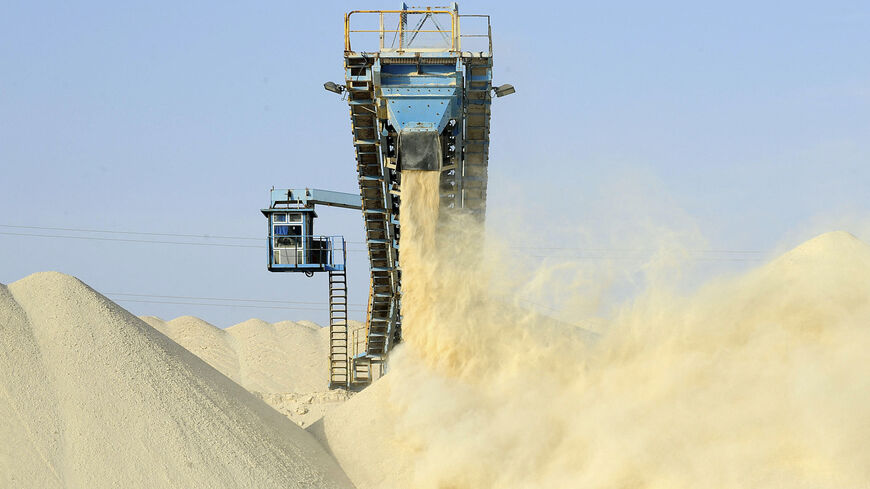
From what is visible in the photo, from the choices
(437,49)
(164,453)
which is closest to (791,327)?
(437,49)

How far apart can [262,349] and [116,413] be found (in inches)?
1240

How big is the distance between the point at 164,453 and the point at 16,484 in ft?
5.86

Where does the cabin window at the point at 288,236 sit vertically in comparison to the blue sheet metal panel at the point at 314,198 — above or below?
below

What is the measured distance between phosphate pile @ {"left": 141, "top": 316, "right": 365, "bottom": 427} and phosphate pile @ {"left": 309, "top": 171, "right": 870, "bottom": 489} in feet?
69.0

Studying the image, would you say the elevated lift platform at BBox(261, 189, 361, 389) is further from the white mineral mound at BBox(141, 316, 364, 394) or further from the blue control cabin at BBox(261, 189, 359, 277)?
the white mineral mound at BBox(141, 316, 364, 394)

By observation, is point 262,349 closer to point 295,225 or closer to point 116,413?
point 295,225

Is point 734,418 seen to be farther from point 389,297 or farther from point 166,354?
point 389,297

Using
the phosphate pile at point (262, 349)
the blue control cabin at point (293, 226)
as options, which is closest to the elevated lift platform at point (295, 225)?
the blue control cabin at point (293, 226)

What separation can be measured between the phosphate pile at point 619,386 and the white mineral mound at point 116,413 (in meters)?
1.67

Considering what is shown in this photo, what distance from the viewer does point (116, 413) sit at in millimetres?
13031

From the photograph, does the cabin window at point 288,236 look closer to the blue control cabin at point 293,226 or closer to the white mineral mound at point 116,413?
the blue control cabin at point 293,226

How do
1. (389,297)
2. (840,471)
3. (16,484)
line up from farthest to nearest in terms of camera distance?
(389,297) < (840,471) < (16,484)

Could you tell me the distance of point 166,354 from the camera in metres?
15.1

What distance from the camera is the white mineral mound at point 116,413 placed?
1221 centimetres
